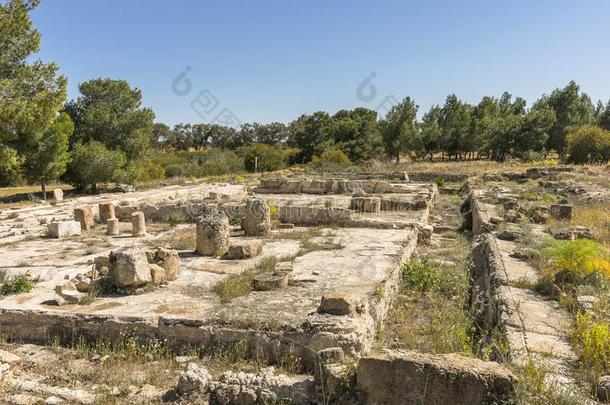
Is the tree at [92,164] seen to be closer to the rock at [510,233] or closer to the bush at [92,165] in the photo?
the bush at [92,165]

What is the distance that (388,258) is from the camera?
8133 millimetres

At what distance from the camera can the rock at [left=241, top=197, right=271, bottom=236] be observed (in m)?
10.8

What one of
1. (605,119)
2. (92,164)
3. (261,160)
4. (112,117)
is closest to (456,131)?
(605,119)

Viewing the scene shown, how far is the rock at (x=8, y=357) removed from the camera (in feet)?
15.9

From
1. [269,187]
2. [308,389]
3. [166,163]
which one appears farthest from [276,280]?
[166,163]

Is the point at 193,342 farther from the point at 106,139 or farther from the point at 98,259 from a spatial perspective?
the point at 106,139

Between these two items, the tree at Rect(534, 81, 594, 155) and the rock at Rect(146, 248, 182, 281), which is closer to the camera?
the rock at Rect(146, 248, 182, 281)

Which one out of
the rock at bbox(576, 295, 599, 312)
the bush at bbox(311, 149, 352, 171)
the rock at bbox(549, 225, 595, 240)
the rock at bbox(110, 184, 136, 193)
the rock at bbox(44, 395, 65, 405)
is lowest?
the rock at bbox(44, 395, 65, 405)

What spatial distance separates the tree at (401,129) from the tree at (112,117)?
25047 mm

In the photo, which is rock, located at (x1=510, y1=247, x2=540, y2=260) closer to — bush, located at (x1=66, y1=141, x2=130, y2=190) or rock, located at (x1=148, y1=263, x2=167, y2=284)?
rock, located at (x1=148, y1=263, x2=167, y2=284)

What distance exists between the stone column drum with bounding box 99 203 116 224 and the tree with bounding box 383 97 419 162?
3526cm

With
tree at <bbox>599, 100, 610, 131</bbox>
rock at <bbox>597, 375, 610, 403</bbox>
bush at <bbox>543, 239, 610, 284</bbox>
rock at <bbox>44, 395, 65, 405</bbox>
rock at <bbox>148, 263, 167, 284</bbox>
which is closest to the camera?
rock at <bbox>597, 375, 610, 403</bbox>

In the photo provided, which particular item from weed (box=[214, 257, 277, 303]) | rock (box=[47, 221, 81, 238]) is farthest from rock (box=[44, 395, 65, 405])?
rock (box=[47, 221, 81, 238])

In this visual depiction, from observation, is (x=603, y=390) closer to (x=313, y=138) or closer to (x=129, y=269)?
(x=129, y=269)
